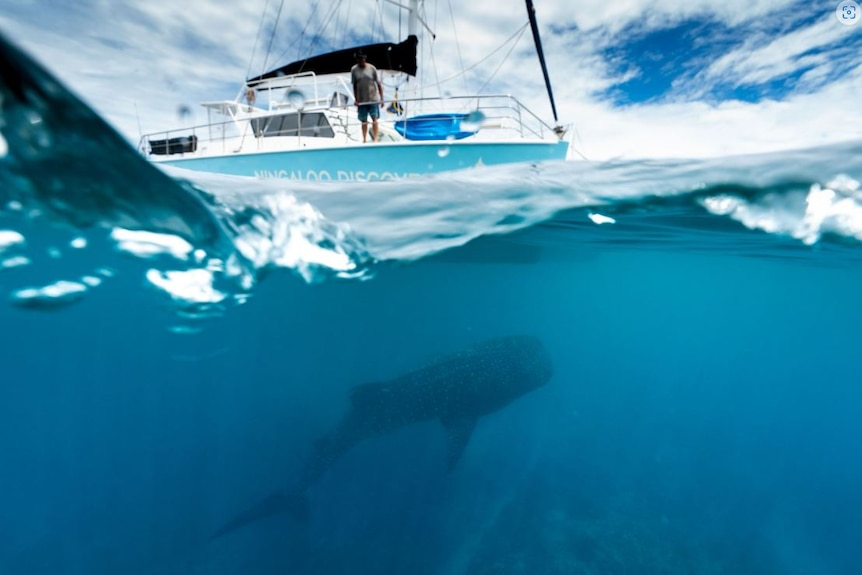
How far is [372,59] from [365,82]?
5512mm

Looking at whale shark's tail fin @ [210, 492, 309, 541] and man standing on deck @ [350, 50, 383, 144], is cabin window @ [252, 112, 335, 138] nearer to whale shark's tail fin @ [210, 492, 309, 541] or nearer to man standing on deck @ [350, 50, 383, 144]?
man standing on deck @ [350, 50, 383, 144]

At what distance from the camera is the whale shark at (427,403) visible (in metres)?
6.88

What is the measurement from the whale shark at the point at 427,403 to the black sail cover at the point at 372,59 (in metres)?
12.0

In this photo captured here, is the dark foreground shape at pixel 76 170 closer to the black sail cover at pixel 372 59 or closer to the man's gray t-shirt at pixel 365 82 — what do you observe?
the man's gray t-shirt at pixel 365 82

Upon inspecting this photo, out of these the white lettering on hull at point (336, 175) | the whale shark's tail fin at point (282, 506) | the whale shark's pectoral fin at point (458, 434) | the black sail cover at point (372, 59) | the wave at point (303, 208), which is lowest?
the whale shark's tail fin at point (282, 506)

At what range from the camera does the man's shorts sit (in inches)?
448

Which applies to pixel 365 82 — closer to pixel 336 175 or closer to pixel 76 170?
pixel 336 175

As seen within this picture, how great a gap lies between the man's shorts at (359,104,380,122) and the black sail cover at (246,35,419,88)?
521 cm

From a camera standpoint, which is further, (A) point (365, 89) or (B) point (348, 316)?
(B) point (348, 316)

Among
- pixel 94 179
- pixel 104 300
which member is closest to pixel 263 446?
pixel 104 300

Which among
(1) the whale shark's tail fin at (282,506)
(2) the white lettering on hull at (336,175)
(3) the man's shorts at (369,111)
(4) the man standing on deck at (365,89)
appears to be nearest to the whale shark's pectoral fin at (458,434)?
(1) the whale shark's tail fin at (282,506)

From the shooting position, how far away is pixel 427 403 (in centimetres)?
732

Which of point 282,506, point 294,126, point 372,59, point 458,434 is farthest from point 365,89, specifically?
point 282,506

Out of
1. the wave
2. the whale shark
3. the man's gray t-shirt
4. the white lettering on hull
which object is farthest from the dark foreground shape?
the man's gray t-shirt
